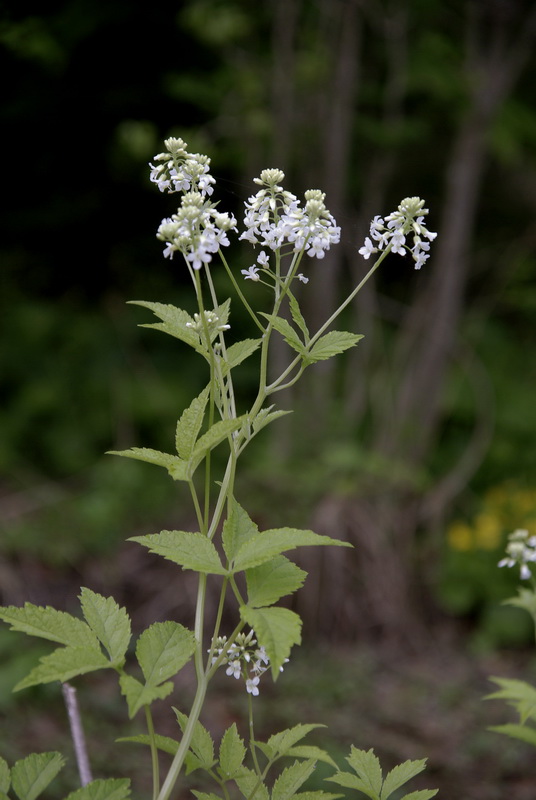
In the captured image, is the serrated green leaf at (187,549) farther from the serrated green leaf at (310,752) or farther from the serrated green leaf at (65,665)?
the serrated green leaf at (310,752)

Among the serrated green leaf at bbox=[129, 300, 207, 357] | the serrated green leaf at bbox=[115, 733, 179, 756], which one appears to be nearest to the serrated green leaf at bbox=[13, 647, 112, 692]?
the serrated green leaf at bbox=[115, 733, 179, 756]

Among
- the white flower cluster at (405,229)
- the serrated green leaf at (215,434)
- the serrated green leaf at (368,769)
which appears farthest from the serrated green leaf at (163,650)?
the white flower cluster at (405,229)

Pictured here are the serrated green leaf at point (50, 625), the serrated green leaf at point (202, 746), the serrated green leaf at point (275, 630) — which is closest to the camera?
the serrated green leaf at point (275, 630)

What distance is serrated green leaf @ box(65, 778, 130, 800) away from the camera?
3.11 feet

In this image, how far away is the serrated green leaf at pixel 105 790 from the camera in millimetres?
948

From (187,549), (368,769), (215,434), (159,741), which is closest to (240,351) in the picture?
(215,434)

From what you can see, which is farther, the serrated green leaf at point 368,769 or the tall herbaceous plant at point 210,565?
the serrated green leaf at point 368,769

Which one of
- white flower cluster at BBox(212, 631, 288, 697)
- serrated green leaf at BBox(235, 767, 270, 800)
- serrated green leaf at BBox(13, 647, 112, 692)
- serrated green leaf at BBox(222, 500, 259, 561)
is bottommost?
serrated green leaf at BBox(235, 767, 270, 800)

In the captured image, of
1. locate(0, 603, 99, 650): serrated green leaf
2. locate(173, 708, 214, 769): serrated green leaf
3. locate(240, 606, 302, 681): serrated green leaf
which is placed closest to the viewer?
locate(240, 606, 302, 681): serrated green leaf

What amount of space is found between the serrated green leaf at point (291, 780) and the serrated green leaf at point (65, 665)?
0.32 metres

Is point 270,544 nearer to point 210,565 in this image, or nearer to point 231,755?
point 210,565

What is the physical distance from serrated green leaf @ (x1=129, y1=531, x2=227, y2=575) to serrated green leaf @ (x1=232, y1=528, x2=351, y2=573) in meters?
0.03

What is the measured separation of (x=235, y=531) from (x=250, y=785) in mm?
370

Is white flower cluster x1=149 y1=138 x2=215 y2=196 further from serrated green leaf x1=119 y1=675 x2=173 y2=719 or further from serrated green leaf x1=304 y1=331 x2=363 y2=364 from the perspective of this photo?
serrated green leaf x1=119 y1=675 x2=173 y2=719
